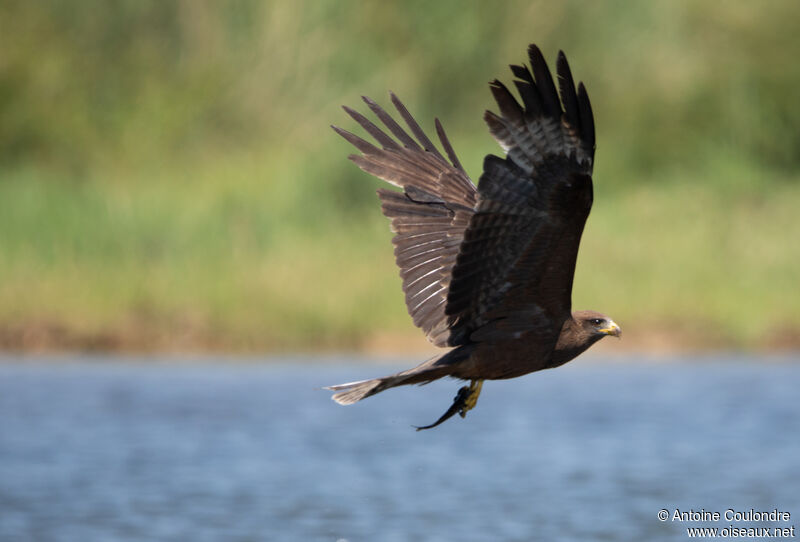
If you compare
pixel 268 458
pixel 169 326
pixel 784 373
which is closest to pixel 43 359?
pixel 169 326

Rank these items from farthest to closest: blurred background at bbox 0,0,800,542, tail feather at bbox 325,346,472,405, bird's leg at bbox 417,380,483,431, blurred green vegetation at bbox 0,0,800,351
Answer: blurred green vegetation at bbox 0,0,800,351
blurred background at bbox 0,0,800,542
bird's leg at bbox 417,380,483,431
tail feather at bbox 325,346,472,405

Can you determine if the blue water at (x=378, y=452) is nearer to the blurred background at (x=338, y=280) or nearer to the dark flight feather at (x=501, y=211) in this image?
the blurred background at (x=338, y=280)

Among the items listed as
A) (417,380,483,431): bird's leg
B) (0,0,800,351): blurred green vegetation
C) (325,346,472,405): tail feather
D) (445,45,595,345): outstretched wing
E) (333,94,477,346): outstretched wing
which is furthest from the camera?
(0,0,800,351): blurred green vegetation

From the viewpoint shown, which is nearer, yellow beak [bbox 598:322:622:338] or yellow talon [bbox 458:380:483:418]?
A: yellow beak [bbox 598:322:622:338]

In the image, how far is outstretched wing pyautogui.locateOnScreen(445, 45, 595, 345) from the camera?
20.4ft

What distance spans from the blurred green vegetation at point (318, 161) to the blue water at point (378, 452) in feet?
2.00

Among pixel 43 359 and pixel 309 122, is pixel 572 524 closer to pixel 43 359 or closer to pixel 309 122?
pixel 43 359

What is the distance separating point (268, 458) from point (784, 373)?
A: 6078mm

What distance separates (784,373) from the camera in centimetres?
1572

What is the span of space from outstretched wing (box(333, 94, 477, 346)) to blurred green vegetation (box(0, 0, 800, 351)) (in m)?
7.51

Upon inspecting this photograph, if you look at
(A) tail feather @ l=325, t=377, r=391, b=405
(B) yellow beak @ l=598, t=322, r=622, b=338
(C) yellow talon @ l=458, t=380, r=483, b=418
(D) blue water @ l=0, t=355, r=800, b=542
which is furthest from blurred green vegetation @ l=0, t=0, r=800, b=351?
(A) tail feather @ l=325, t=377, r=391, b=405

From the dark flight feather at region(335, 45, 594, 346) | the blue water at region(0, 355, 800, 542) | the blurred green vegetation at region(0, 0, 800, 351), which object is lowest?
the blue water at region(0, 355, 800, 542)

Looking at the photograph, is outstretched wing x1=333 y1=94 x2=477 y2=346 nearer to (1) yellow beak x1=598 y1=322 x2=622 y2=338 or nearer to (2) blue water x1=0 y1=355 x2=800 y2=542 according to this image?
(1) yellow beak x1=598 y1=322 x2=622 y2=338

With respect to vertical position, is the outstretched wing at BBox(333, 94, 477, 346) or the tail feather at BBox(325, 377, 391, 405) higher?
the outstretched wing at BBox(333, 94, 477, 346)
